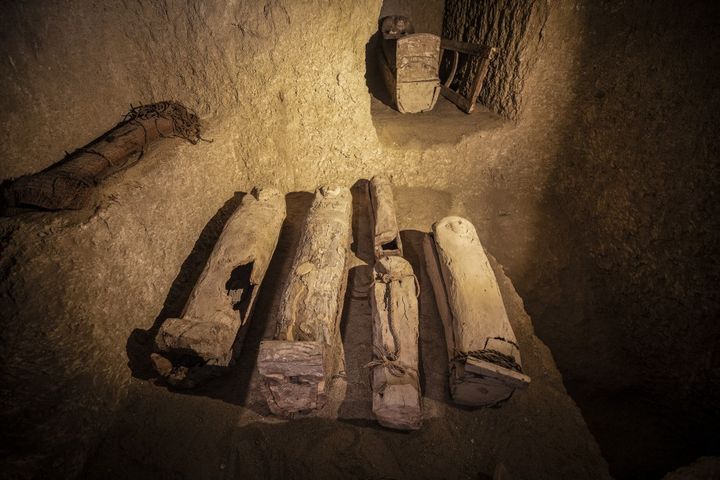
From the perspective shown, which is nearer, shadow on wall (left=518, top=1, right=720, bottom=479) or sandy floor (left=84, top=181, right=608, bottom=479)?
sandy floor (left=84, top=181, right=608, bottom=479)

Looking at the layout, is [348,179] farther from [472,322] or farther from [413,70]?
[472,322]

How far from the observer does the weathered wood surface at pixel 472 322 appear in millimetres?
2525

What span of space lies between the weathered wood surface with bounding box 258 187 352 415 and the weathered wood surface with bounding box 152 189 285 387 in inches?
17.7

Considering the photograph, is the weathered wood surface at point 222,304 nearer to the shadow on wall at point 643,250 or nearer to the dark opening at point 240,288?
the dark opening at point 240,288

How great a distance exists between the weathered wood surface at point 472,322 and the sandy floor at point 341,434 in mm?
306

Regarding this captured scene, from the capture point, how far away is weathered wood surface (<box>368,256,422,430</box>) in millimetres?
2467

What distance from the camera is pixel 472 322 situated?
2809 mm

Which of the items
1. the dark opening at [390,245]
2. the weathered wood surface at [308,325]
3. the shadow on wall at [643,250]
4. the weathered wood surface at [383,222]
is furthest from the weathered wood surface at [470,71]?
the weathered wood surface at [308,325]

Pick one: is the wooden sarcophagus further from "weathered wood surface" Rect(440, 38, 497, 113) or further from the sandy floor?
the sandy floor

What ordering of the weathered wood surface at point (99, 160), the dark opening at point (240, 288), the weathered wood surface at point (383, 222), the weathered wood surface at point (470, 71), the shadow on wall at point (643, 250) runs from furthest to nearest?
the weathered wood surface at point (470, 71) < the weathered wood surface at point (383, 222) < the dark opening at point (240, 288) < the shadow on wall at point (643, 250) < the weathered wood surface at point (99, 160)

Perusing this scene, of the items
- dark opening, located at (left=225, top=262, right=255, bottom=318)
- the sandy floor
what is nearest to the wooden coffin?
dark opening, located at (left=225, top=262, right=255, bottom=318)

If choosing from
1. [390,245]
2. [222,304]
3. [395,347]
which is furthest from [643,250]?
[222,304]

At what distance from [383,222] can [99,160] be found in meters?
2.91

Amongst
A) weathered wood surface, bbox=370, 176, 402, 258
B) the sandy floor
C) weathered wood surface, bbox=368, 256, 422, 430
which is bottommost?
the sandy floor
